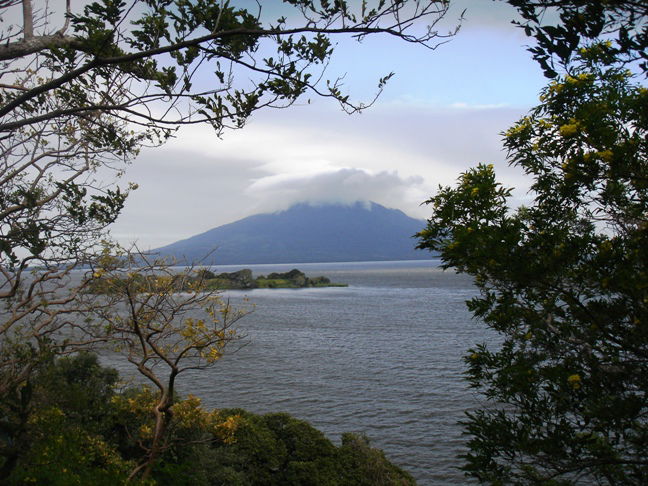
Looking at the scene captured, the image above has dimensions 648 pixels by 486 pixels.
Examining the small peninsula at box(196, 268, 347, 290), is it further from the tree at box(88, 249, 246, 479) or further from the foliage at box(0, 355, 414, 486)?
the tree at box(88, 249, 246, 479)

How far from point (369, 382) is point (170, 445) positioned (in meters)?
20.0

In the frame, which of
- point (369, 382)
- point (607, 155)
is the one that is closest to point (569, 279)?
point (607, 155)

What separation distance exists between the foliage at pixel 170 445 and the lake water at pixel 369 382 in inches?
141

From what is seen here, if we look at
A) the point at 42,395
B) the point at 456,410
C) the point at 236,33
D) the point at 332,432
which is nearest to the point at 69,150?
the point at 42,395

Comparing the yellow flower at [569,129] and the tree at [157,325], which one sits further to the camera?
the tree at [157,325]

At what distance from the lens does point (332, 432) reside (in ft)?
67.1

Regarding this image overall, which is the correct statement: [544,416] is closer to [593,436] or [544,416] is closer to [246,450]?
[593,436]

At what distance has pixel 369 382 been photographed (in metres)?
28.9

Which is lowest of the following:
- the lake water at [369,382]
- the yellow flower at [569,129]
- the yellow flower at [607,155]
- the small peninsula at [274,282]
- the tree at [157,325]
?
the lake water at [369,382]

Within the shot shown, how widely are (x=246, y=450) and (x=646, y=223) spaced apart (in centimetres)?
1198

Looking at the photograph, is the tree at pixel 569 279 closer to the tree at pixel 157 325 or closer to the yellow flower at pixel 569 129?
the yellow flower at pixel 569 129

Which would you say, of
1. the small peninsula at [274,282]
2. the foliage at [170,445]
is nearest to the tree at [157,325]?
the foliage at [170,445]

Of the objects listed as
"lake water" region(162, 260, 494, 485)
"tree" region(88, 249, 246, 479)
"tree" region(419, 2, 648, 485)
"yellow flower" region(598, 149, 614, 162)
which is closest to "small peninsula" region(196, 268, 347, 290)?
"lake water" region(162, 260, 494, 485)

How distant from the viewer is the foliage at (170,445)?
25.9 ft
